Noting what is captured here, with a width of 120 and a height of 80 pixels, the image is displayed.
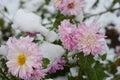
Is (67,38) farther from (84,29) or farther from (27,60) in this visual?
(27,60)

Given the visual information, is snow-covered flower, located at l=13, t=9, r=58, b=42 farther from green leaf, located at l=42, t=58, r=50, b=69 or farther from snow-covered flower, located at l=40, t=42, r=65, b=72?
green leaf, located at l=42, t=58, r=50, b=69

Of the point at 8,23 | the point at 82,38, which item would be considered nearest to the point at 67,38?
the point at 82,38

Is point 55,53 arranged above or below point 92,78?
above

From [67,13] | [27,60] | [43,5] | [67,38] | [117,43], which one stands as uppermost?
[43,5]

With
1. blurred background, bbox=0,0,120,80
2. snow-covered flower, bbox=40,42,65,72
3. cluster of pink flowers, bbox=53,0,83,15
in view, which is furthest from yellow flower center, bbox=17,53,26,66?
blurred background, bbox=0,0,120,80

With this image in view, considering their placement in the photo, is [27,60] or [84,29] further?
[84,29]

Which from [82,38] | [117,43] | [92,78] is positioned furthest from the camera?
[117,43]
